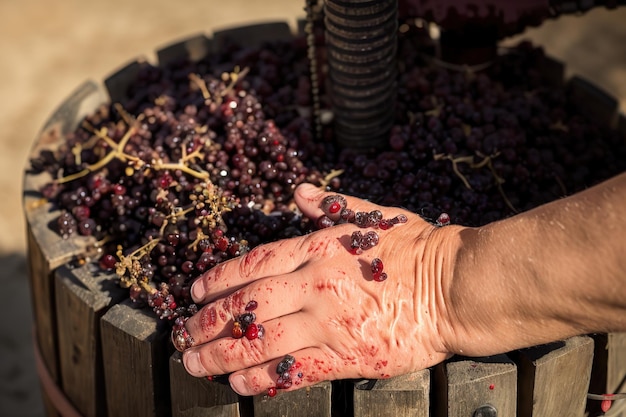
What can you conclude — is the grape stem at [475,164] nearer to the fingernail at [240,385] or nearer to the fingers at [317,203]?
the fingers at [317,203]

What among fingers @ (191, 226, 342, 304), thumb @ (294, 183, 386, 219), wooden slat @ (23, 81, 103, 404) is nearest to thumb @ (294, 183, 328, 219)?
thumb @ (294, 183, 386, 219)

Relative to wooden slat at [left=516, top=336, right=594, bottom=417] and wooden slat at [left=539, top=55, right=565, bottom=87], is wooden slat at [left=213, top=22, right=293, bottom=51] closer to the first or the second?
wooden slat at [left=539, top=55, right=565, bottom=87]

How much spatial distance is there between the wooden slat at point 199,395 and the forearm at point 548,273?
51 centimetres

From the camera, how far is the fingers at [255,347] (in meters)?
1.66

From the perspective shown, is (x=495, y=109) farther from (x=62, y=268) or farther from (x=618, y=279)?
(x=62, y=268)

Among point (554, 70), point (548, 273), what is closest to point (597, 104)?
point (554, 70)

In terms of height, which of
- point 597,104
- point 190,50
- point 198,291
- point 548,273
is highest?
point 190,50

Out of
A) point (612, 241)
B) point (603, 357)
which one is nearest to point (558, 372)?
point (603, 357)

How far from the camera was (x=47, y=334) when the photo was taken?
7.36 ft

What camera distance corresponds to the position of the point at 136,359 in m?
1.82

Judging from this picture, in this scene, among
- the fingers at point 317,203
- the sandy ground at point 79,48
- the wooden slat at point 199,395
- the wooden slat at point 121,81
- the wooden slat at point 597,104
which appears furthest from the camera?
the sandy ground at point 79,48

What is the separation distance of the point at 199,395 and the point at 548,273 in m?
0.78

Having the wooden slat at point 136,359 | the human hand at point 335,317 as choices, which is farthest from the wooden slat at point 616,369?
the wooden slat at point 136,359

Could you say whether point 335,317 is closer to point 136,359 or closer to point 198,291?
point 198,291
